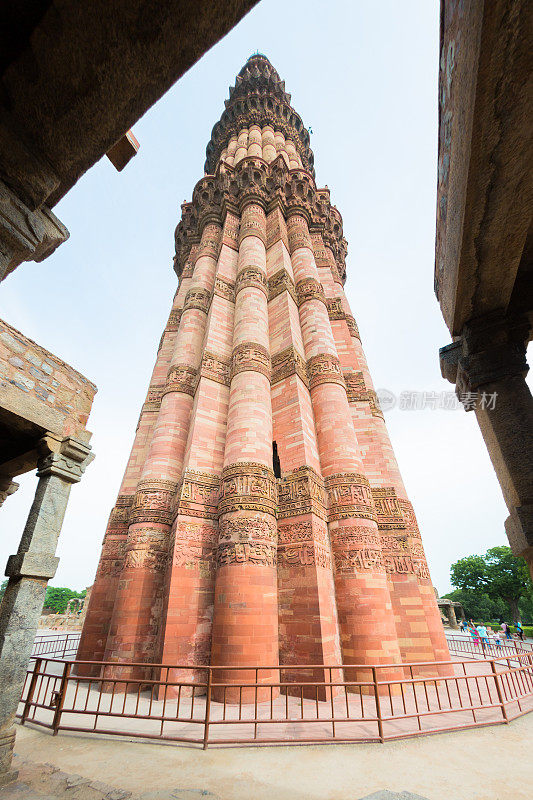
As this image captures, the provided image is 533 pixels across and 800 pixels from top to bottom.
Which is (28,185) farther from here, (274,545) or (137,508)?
(137,508)

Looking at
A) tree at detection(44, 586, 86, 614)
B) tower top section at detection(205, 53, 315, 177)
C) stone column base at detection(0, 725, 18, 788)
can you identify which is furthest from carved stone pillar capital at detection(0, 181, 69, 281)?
tree at detection(44, 586, 86, 614)

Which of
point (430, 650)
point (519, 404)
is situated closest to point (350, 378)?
point (430, 650)

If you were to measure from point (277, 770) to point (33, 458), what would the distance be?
173 inches

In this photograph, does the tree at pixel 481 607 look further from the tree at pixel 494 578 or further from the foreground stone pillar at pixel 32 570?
the foreground stone pillar at pixel 32 570

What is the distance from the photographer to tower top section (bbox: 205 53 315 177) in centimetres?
2442

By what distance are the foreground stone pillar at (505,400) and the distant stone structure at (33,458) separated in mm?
4201

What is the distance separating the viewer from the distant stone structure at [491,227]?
173 centimetres

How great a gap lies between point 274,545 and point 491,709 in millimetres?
4323

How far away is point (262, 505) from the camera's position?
8.12 metres

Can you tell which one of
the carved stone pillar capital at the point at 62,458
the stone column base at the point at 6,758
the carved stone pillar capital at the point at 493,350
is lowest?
the stone column base at the point at 6,758

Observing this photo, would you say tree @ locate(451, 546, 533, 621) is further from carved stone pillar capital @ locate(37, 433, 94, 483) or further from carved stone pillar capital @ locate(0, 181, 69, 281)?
carved stone pillar capital @ locate(0, 181, 69, 281)

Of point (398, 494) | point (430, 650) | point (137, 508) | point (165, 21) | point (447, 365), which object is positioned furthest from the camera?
point (398, 494)

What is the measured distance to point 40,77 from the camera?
156 cm

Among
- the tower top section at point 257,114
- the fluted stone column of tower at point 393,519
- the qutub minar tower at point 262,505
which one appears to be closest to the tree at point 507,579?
the fluted stone column of tower at point 393,519
